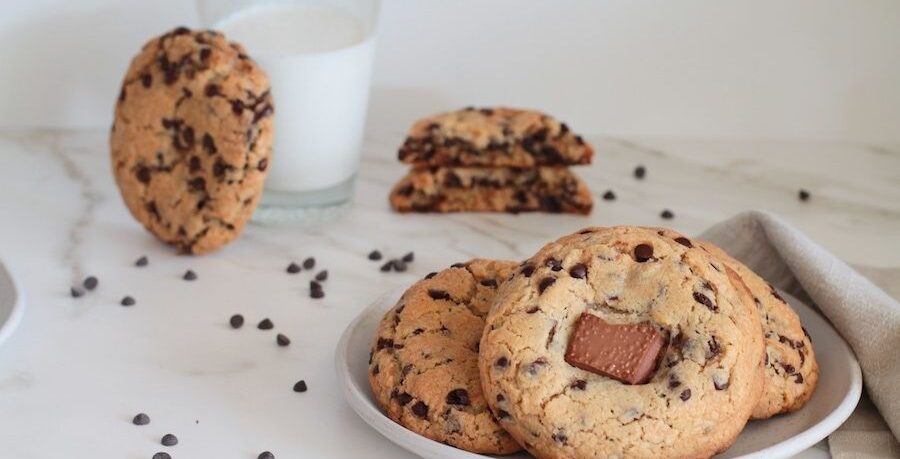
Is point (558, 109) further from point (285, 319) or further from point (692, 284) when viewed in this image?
point (692, 284)

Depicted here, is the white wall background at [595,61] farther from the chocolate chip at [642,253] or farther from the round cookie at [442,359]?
the chocolate chip at [642,253]

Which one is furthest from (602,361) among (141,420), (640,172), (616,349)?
(640,172)

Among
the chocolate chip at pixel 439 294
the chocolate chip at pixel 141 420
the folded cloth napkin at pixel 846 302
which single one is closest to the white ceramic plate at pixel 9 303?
the chocolate chip at pixel 141 420

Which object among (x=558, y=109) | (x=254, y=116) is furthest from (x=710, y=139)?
(x=254, y=116)

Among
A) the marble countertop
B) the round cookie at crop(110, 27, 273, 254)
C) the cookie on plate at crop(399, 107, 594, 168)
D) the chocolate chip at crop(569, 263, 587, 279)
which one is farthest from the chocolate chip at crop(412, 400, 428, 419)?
the cookie on plate at crop(399, 107, 594, 168)

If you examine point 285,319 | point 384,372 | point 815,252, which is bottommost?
point 285,319

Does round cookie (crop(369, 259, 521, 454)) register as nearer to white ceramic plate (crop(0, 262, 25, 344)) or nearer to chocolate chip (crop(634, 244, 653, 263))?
chocolate chip (crop(634, 244, 653, 263))

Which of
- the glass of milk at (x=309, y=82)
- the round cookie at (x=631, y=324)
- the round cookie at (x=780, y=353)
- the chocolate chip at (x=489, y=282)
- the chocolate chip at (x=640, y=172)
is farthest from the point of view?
the chocolate chip at (x=640, y=172)
